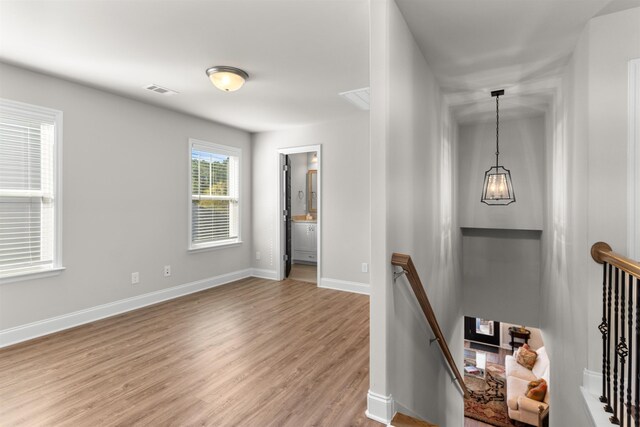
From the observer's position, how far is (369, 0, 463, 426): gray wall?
1915 millimetres

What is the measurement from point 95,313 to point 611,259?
4601mm

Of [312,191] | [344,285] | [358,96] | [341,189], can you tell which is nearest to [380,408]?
[344,285]

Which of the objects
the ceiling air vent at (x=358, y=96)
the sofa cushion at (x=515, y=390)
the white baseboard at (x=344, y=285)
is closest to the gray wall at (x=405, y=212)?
the ceiling air vent at (x=358, y=96)

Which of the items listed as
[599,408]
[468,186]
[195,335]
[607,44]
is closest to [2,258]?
[195,335]

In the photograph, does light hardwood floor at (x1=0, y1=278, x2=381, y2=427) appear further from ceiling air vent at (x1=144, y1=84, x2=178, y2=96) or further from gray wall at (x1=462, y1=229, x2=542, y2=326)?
gray wall at (x1=462, y1=229, x2=542, y2=326)

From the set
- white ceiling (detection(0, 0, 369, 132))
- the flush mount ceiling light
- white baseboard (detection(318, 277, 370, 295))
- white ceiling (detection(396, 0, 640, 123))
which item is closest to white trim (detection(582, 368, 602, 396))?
white ceiling (detection(396, 0, 640, 123))

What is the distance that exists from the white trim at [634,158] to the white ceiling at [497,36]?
18.3 inches

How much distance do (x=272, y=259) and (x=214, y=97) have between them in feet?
9.11

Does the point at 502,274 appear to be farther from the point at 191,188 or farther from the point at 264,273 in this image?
the point at 191,188

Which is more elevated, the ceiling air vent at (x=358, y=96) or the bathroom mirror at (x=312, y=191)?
the ceiling air vent at (x=358, y=96)

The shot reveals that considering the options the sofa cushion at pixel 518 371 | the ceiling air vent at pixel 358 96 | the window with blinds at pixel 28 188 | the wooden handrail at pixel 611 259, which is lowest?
the sofa cushion at pixel 518 371

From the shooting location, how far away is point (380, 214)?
192cm

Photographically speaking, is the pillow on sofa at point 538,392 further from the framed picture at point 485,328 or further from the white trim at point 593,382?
the white trim at point 593,382

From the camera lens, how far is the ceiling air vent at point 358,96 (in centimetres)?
368
